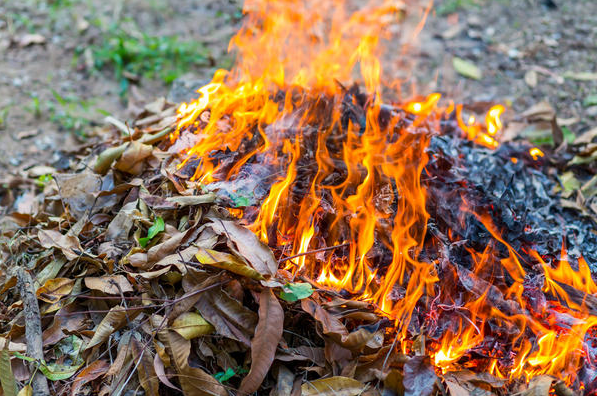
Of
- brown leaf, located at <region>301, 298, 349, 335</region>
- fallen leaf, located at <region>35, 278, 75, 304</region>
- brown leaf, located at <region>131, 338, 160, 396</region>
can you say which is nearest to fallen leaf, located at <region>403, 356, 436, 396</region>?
brown leaf, located at <region>301, 298, 349, 335</region>

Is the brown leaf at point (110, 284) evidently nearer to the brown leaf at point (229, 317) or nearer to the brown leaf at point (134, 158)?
the brown leaf at point (229, 317)

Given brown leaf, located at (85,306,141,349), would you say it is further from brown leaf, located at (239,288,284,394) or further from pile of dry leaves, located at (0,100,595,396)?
brown leaf, located at (239,288,284,394)

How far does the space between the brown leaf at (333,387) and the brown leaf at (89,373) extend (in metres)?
0.79

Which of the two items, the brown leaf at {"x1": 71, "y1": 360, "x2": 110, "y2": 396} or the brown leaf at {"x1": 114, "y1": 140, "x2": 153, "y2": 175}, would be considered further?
the brown leaf at {"x1": 114, "y1": 140, "x2": 153, "y2": 175}

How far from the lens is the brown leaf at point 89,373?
77.3 inches

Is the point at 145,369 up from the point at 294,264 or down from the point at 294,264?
down

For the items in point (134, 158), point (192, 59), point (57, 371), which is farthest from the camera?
point (192, 59)

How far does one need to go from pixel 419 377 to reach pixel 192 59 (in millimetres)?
3922

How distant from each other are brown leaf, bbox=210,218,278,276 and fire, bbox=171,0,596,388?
0.41 feet

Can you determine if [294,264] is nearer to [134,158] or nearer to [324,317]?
[324,317]

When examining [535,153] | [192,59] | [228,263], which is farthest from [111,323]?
[192,59]

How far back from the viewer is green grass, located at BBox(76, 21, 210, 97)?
4.79 meters

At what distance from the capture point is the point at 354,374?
2012mm

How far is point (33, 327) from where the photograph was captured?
212 centimetres
